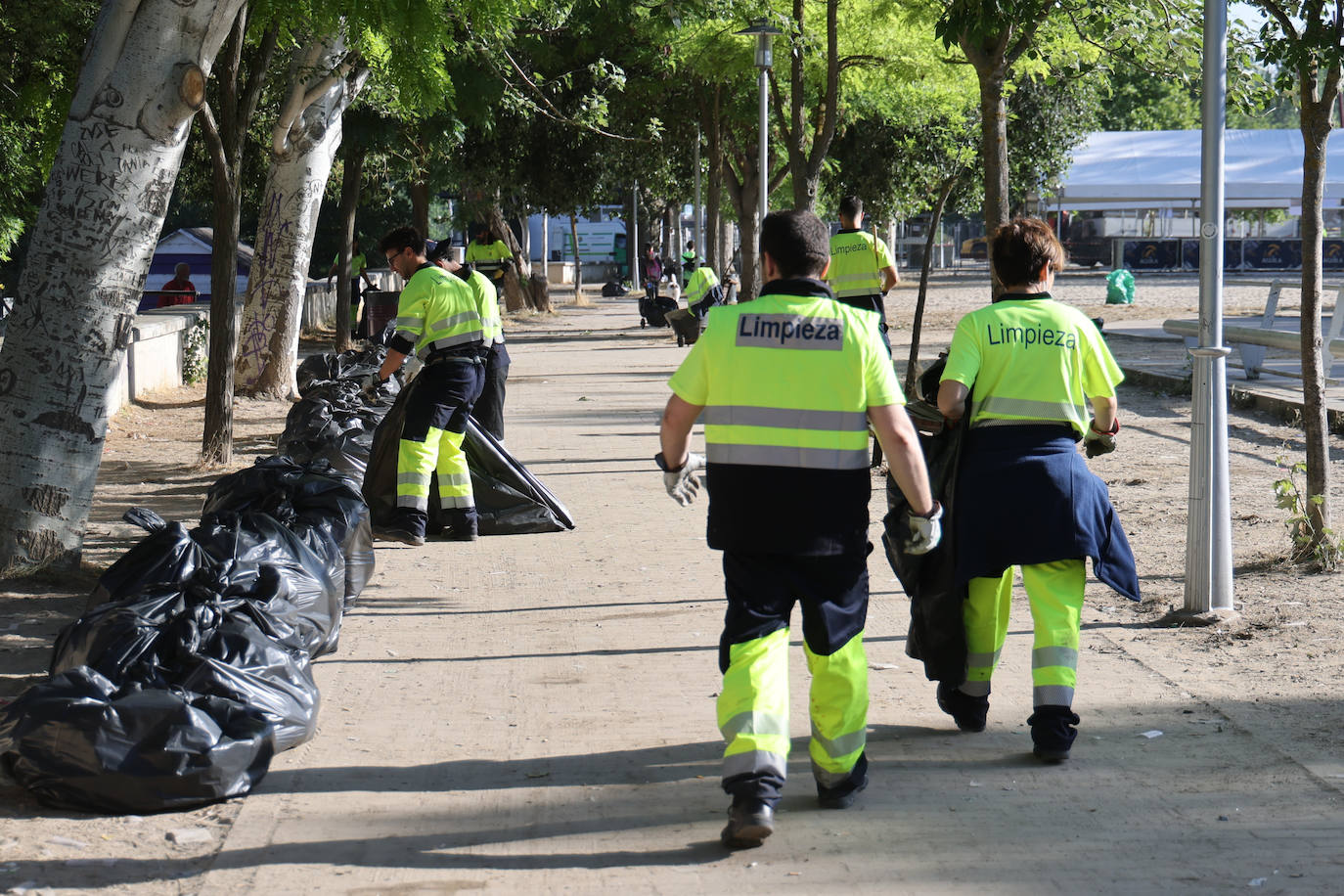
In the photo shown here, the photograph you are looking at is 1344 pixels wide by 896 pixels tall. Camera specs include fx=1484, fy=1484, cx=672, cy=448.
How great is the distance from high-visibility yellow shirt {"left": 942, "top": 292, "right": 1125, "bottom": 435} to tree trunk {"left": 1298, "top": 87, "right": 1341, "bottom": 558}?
2852mm

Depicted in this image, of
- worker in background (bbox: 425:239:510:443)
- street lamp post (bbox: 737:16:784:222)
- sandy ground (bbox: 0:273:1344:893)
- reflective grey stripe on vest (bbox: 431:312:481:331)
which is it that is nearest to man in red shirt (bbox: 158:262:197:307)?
street lamp post (bbox: 737:16:784:222)

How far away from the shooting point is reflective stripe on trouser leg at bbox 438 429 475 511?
8320 mm

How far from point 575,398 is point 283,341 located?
3.30 meters

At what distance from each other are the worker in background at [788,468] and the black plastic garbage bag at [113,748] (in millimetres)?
1507

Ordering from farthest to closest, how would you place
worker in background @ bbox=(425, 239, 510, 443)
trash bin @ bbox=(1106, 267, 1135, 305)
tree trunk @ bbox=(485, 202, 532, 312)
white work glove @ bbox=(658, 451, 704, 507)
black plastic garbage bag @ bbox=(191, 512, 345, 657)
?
tree trunk @ bbox=(485, 202, 532, 312)
trash bin @ bbox=(1106, 267, 1135, 305)
worker in background @ bbox=(425, 239, 510, 443)
black plastic garbage bag @ bbox=(191, 512, 345, 657)
white work glove @ bbox=(658, 451, 704, 507)

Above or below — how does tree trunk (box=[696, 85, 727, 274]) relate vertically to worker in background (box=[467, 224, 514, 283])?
above

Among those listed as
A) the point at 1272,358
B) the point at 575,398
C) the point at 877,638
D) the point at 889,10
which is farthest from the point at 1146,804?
the point at 1272,358

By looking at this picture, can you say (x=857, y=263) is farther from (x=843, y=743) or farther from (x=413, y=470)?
(x=843, y=743)

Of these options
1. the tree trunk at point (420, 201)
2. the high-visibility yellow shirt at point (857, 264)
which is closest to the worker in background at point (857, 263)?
the high-visibility yellow shirt at point (857, 264)

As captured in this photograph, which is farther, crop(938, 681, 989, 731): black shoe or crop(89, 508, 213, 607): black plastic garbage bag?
crop(89, 508, 213, 607): black plastic garbage bag

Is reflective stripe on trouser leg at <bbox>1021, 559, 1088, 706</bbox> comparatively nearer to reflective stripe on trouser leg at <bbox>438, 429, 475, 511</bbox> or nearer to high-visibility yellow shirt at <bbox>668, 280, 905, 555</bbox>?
high-visibility yellow shirt at <bbox>668, 280, 905, 555</bbox>

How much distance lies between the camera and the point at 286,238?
1582 centimetres

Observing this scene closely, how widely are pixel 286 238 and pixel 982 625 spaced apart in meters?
12.4

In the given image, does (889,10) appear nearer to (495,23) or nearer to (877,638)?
(495,23)
